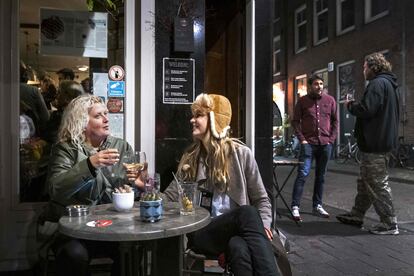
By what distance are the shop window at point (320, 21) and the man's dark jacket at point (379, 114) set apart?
15.7 meters

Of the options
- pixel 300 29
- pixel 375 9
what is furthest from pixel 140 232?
pixel 300 29

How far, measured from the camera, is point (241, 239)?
8.63 ft

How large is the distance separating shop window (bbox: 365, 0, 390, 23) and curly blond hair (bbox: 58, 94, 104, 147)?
1532 cm

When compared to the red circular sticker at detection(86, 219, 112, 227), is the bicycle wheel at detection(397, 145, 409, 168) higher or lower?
lower

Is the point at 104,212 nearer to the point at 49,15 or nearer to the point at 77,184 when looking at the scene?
the point at 77,184

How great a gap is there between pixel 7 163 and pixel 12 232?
22.4 inches

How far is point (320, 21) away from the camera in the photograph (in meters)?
21.2

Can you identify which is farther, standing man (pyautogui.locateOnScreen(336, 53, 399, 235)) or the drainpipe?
the drainpipe

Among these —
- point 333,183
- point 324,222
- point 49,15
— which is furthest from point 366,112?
point 333,183

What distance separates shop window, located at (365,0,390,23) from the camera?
16375mm

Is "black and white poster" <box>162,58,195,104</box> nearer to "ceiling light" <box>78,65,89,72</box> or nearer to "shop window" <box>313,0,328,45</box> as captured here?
"ceiling light" <box>78,65,89,72</box>

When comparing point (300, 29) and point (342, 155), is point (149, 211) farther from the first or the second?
point (300, 29)

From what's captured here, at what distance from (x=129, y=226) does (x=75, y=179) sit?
55cm

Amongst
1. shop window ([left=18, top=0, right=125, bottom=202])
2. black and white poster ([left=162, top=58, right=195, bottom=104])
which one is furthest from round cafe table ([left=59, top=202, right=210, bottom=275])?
shop window ([left=18, top=0, right=125, bottom=202])
